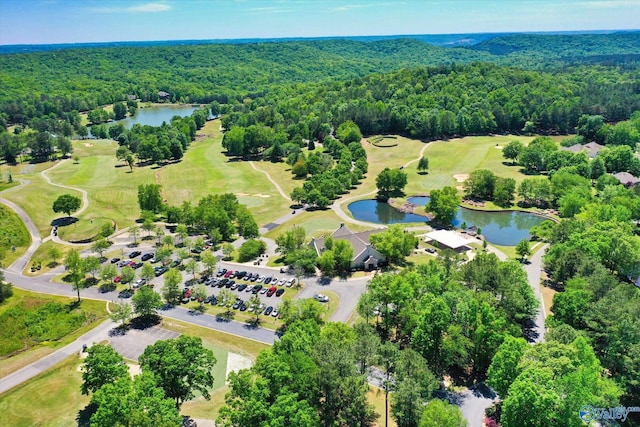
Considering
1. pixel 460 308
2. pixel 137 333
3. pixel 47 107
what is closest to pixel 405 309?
pixel 460 308

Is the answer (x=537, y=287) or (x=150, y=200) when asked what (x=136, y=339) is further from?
(x=537, y=287)

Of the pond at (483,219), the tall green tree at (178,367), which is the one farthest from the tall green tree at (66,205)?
the tall green tree at (178,367)

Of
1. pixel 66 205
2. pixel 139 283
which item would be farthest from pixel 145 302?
pixel 66 205

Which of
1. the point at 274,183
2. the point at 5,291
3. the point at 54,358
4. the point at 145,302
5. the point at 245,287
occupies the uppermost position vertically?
the point at 145,302

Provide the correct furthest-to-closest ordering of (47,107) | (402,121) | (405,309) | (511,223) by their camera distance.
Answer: (47,107) < (402,121) < (511,223) < (405,309)

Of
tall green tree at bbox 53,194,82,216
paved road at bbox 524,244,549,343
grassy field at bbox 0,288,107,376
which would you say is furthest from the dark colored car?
paved road at bbox 524,244,549,343

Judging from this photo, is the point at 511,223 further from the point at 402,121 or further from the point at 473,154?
the point at 402,121
